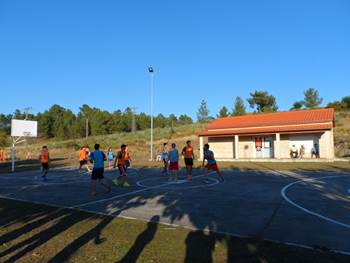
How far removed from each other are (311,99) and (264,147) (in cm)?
5586

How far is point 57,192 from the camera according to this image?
1309cm

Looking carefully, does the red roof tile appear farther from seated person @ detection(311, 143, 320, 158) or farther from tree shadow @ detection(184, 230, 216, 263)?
tree shadow @ detection(184, 230, 216, 263)

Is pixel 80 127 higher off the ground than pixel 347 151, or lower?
higher

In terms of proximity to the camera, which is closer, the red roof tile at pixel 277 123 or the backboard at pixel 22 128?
the red roof tile at pixel 277 123

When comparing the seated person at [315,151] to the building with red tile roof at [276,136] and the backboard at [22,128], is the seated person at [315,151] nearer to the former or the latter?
the building with red tile roof at [276,136]

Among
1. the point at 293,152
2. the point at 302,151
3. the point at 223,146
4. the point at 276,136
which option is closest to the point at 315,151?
the point at 302,151

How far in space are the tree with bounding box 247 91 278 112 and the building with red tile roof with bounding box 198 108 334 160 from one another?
4301 cm

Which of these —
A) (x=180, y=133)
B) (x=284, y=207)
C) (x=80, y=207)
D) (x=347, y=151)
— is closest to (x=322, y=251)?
(x=284, y=207)

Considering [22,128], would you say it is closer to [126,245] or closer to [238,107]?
[126,245]

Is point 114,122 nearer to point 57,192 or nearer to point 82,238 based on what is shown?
point 57,192

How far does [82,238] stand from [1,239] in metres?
1.51

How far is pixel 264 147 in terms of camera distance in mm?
33469

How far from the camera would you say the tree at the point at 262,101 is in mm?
78812

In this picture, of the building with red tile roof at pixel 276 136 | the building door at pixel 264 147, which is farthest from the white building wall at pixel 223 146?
the building door at pixel 264 147
